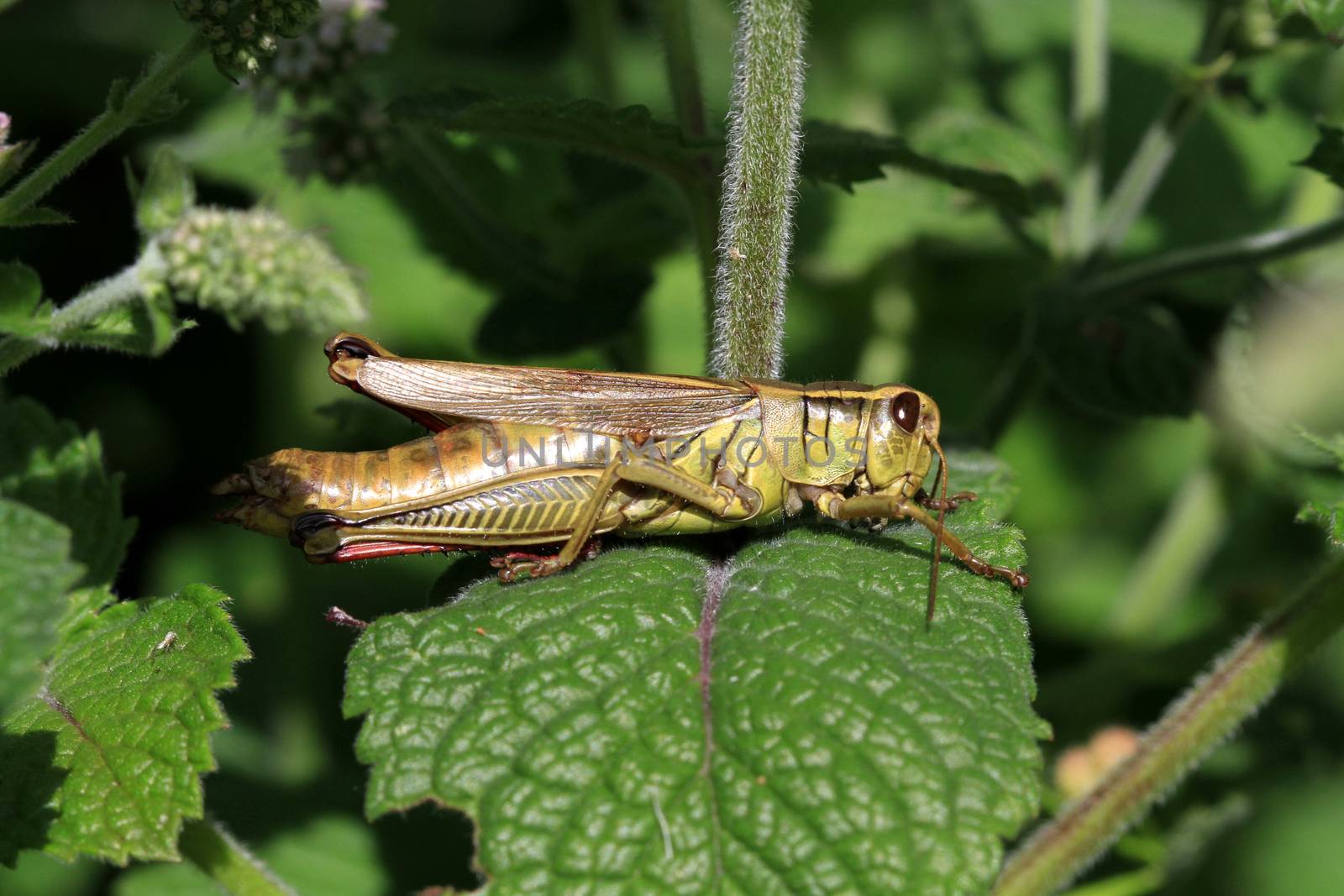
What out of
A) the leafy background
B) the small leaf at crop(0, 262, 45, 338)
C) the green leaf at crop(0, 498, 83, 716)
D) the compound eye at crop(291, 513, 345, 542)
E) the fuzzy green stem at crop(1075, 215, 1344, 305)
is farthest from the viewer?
the leafy background

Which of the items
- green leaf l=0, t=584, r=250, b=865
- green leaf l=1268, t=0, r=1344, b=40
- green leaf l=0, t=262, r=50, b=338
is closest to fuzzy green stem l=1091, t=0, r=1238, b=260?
green leaf l=1268, t=0, r=1344, b=40

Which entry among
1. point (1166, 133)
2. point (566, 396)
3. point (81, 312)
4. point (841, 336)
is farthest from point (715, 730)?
point (841, 336)

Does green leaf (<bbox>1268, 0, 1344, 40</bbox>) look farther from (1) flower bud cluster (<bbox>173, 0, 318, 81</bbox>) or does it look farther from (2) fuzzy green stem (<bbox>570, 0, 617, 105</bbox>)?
(2) fuzzy green stem (<bbox>570, 0, 617, 105</bbox>)

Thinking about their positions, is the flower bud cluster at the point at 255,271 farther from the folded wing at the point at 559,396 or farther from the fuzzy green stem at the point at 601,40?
the fuzzy green stem at the point at 601,40

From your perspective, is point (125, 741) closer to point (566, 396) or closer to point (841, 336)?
point (566, 396)

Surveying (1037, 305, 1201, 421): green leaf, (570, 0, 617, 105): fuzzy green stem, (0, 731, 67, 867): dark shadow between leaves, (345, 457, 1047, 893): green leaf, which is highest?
(570, 0, 617, 105): fuzzy green stem

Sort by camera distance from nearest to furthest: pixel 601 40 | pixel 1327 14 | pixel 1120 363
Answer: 1. pixel 1327 14
2. pixel 1120 363
3. pixel 601 40

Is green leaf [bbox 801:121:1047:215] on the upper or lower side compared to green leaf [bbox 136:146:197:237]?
upper
